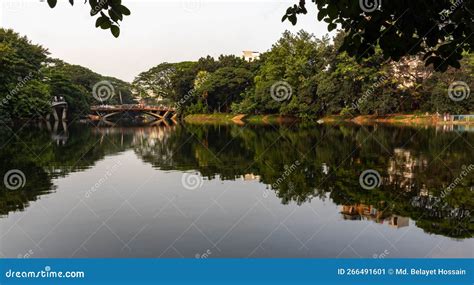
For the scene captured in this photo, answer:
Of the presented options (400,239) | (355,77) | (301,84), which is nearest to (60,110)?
(301,84)

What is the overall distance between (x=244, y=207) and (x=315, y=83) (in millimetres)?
47644

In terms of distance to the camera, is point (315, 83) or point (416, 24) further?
point (315, 83)

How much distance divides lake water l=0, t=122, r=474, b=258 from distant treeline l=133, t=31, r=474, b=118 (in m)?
22.0

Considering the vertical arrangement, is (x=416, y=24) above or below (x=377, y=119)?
below

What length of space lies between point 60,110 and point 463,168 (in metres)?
74.7

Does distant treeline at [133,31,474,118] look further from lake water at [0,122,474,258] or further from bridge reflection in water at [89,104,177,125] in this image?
lake water at [0,122,474,258]

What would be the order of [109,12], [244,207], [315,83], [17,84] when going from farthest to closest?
[315,83] → [17,84] → [244,207] → [109,12]

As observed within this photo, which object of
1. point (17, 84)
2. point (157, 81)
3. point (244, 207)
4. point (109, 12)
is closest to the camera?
point (109, 12)

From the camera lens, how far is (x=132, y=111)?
9131 centimetres

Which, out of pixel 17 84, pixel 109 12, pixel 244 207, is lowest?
pixel 244 207

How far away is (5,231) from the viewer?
8562 mm

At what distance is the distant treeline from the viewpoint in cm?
4899

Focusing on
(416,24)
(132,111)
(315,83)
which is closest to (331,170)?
(416,24)

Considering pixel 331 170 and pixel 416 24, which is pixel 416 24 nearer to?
pixel 416 24
